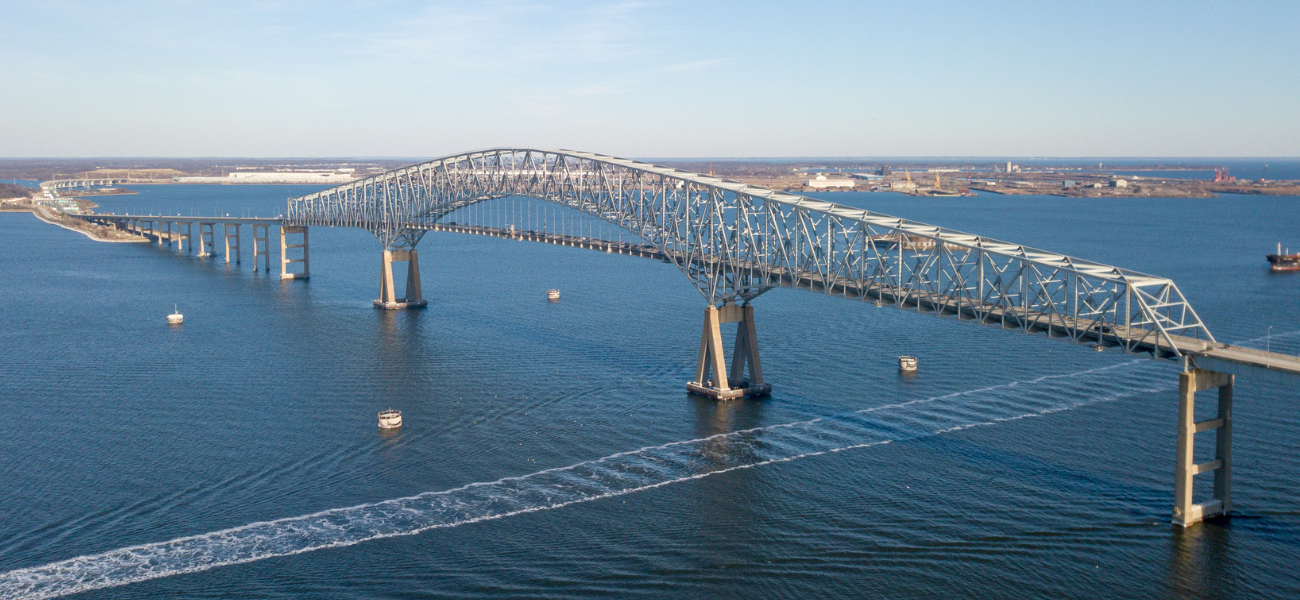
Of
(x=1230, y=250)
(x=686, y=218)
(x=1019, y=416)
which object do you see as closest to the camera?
(x=1019, y=416)

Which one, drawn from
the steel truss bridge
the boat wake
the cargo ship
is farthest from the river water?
the cargo ship

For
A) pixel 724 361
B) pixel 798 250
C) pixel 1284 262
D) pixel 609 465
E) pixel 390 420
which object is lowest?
pixel 609 465

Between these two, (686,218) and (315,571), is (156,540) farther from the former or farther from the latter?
(686,218)

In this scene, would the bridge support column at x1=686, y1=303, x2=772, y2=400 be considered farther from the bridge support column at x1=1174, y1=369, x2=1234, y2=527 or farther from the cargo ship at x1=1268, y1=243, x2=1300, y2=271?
the cargo ship at x1=1268, y1=243, x2=1300, y2=271

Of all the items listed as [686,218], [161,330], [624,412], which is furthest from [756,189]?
[161,330]

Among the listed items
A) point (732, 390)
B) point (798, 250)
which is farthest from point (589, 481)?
point (798, 250)

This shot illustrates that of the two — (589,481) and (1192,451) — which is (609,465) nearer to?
(589,481)

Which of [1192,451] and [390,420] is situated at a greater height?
[1192,451]
